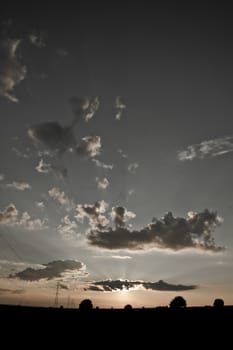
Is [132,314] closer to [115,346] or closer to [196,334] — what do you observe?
[115,346]

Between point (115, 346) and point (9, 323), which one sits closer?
point (115, 346)

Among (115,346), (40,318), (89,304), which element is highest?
(89,304)

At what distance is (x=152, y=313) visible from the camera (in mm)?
26094

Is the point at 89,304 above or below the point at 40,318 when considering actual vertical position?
above

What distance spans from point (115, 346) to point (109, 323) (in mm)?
2042

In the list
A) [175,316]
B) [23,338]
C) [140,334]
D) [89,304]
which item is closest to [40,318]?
[23,338]

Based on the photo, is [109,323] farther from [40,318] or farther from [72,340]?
[40,318]

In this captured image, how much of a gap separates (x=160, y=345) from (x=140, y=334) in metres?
1.69

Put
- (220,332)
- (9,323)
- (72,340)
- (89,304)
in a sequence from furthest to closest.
Answer: 1. (89,304)
2. (9,323)
3. (72,340)
4. (220,332)

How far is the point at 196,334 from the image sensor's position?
23375 millimetres

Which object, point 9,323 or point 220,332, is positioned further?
point 9,323

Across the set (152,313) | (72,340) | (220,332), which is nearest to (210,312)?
(220,332)

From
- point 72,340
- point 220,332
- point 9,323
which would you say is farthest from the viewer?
point 9,323


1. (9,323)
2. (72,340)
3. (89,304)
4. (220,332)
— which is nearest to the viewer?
(220,332)
